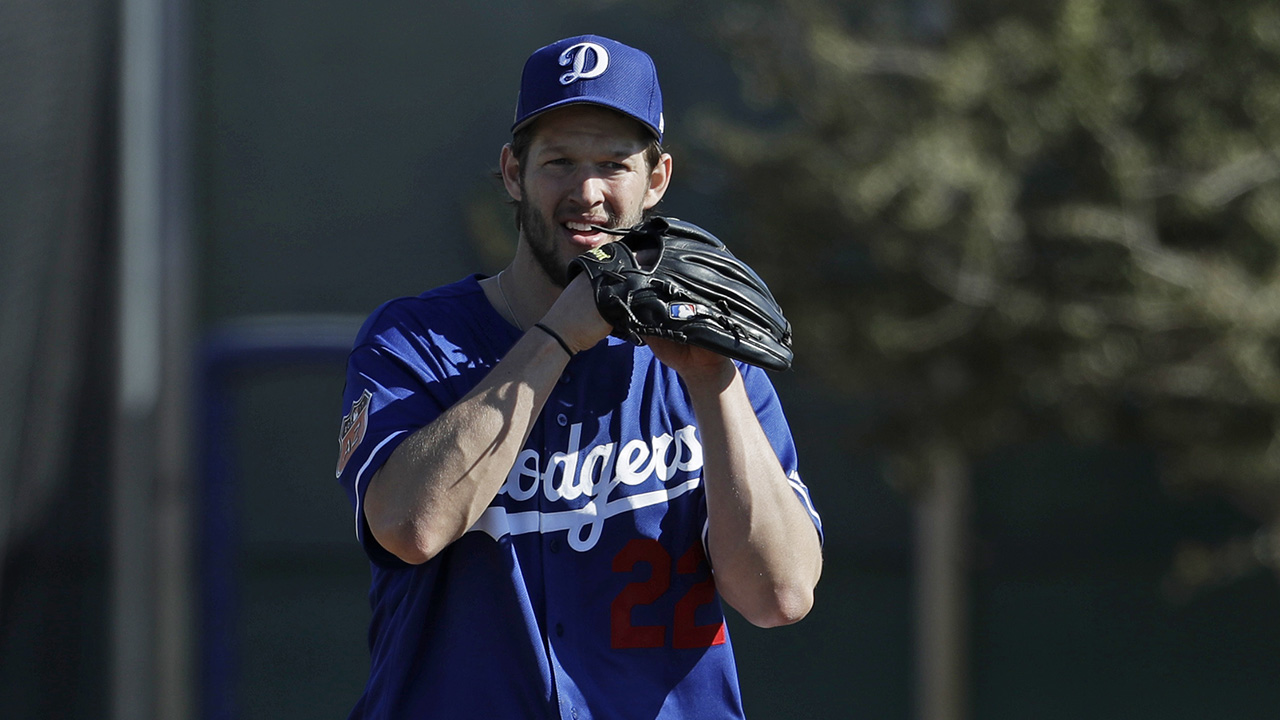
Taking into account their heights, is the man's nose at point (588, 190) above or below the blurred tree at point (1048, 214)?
below

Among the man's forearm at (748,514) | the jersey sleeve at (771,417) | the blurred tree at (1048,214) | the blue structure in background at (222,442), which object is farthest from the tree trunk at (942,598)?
the man's forearm at (748,514)

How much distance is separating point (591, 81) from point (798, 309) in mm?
3051

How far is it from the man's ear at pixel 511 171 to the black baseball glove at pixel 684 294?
0.25m

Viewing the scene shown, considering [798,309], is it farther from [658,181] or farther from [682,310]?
[682,310]

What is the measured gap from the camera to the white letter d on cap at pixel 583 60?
195 centimetres

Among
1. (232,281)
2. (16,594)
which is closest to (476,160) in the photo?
(232,281)

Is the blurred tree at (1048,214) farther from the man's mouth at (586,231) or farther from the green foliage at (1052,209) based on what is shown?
the man's mouth at (586,231)

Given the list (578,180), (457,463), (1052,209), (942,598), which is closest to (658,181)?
(578,180)

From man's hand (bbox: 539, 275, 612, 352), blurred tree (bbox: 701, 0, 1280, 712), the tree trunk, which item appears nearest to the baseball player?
man's hand (bbox: 539, 275, 612, 352)

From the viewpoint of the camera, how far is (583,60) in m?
1.96

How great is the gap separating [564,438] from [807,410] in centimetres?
440

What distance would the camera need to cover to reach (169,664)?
4414mm

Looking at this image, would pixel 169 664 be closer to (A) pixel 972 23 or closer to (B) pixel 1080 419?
(B) pixel 1080 419

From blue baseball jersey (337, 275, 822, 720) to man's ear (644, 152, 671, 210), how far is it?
12.0 inches
